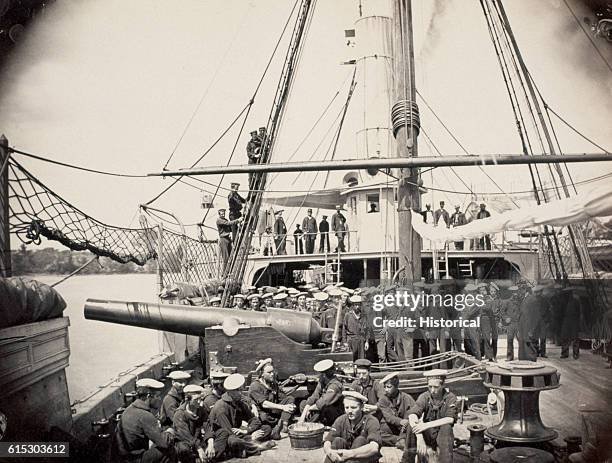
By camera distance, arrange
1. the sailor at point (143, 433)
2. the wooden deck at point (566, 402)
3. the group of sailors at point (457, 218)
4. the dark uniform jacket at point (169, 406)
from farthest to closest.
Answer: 1. the group of sailors at point (457, 218)
2. the wooden deck at point (566, 402)
3. the dark uniform jacket at point (169, 406)
4. the sailor at point (143, 433)

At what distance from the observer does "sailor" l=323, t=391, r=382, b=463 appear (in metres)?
3.92

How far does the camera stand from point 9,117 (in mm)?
5035

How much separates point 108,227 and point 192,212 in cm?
100

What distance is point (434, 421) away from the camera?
4.16m

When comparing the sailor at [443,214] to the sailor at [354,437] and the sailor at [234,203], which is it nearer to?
the sailor at [234,203]

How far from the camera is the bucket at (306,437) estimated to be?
4500mm

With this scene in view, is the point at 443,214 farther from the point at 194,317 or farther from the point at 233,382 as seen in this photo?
the point at 233,382

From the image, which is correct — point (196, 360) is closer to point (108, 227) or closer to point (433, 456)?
point (108, 227)

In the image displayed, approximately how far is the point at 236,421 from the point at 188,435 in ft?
1.83

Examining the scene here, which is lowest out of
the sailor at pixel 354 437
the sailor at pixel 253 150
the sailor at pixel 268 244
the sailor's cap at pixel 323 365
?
the sailor at pixel 354 437

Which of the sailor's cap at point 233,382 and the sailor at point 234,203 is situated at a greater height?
the sailor at point 234,203

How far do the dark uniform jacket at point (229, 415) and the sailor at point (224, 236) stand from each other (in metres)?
2.22

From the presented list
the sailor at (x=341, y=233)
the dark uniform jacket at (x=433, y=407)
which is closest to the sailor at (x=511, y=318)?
the dark uniform jacket at (x=433, y=407)

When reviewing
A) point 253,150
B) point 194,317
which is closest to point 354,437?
point 194,317
